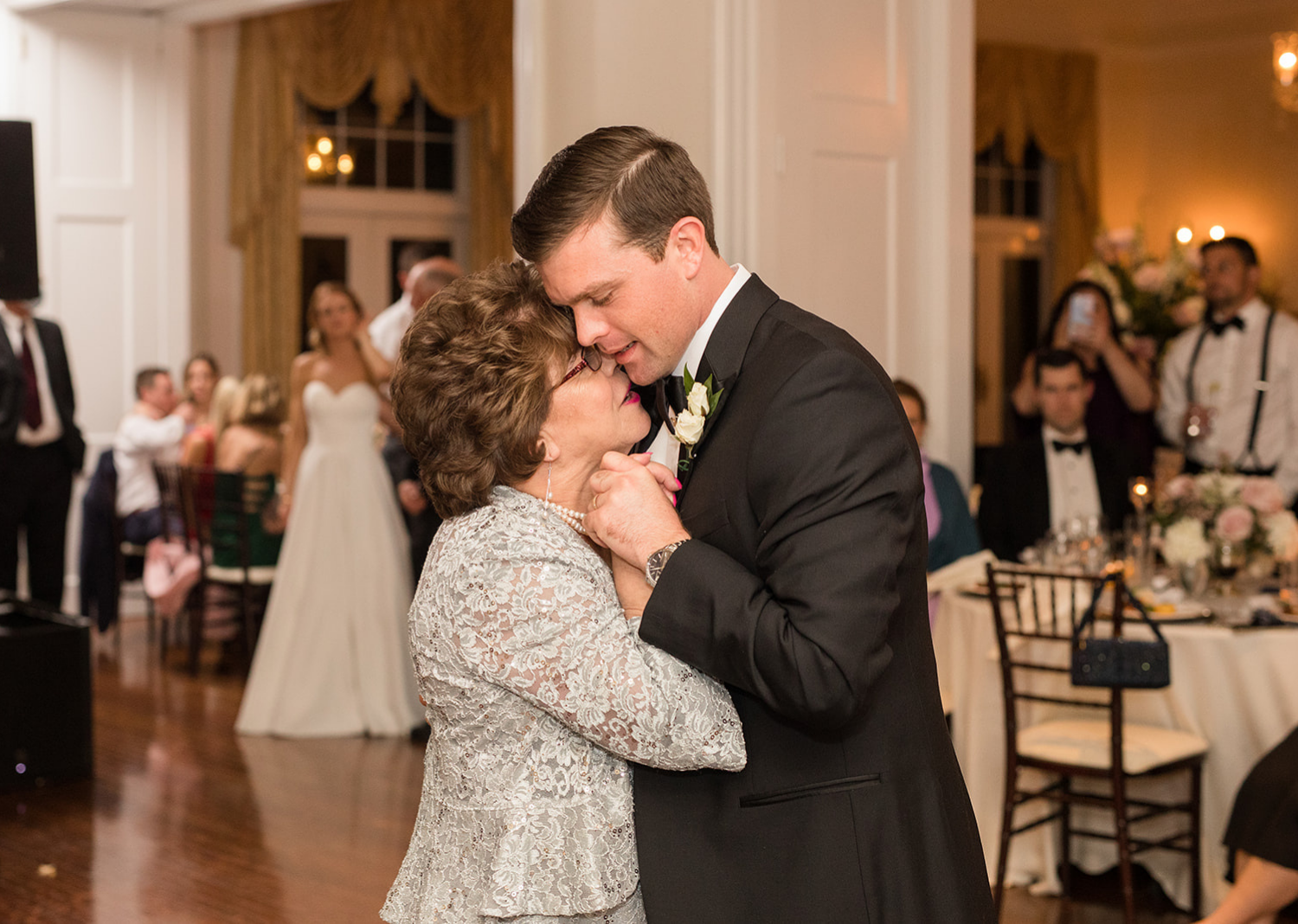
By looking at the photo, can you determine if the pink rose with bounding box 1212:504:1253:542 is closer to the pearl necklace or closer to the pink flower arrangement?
Result: the pink flower arrangement

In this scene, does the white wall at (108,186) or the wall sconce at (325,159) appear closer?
the white wall at (108,186)

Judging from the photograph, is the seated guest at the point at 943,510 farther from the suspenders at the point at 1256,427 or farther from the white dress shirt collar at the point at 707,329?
the white dress shirt collar at the point at 707,329

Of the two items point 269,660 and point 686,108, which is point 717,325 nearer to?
point 686,108

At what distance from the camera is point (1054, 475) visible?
199 inches

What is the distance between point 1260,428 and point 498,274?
5951mm

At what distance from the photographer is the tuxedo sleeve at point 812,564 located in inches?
56.7

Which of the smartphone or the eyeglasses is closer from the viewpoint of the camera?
the eyeglasses

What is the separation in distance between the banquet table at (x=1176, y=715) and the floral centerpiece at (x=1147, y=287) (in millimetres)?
4944

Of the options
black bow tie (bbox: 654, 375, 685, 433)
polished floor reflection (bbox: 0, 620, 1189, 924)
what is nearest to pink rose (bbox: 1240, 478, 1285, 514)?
polished floor reflection (bbox: 0, 620, 1189, 924)

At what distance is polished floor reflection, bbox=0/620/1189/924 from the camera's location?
400 cm

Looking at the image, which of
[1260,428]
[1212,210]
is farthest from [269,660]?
[1212,210]

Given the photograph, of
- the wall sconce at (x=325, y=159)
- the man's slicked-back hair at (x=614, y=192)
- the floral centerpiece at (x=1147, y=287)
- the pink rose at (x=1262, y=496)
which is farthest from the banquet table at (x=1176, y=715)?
the wall sconce at (x=325, y=159)

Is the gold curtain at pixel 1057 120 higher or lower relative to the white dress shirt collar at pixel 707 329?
higher

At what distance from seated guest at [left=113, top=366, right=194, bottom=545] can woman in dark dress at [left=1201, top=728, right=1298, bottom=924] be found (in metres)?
5.94
